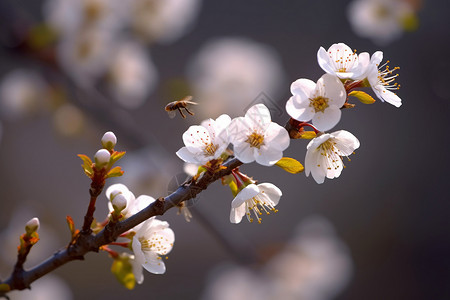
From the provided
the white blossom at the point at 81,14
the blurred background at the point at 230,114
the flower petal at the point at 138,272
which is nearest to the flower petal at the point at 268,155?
the flower petal at the point at 138,272

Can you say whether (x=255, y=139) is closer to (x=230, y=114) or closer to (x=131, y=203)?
(x=131, y=203)

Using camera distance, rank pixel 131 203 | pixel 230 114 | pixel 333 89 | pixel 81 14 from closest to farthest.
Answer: pixel 333 89 → pixel 131 203 → pixel 230 114 → pixel 81 14

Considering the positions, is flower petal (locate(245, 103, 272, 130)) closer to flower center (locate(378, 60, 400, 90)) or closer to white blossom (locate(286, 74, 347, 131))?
white blossom (locate(286, 74, 347, 131))

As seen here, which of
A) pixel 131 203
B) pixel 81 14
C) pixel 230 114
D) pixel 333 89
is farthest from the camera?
pixel 81 14

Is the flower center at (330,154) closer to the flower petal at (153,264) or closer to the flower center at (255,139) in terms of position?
the flower center at (255,139)

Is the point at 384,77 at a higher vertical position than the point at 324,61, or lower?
lower

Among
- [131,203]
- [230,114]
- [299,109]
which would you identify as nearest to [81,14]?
[230,114]
